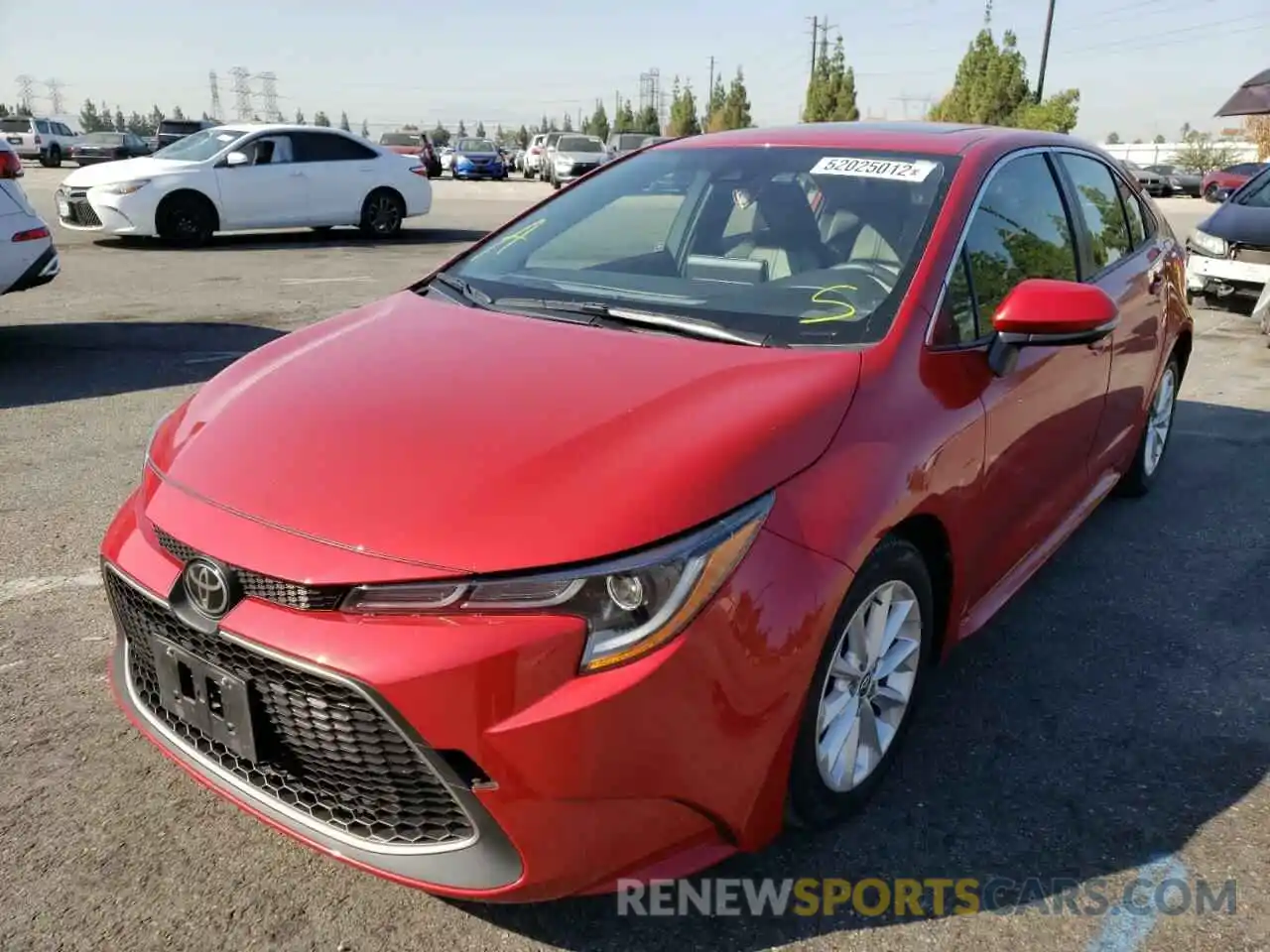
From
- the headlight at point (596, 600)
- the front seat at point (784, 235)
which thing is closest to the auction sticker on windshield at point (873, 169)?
the front seat at point (784, 235)

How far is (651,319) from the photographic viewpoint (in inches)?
108

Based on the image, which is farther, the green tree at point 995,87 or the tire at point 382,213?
the green tree at point 995,87

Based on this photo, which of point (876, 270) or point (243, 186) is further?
point (243, 186)

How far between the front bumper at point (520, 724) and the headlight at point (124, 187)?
12.4m

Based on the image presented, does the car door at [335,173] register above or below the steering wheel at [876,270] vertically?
below

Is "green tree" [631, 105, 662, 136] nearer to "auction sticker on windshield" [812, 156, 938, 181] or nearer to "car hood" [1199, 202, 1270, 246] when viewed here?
"car hood" [1199, 202, 1270, 246]

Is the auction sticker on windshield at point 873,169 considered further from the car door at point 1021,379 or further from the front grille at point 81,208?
the front grille at point 81,208

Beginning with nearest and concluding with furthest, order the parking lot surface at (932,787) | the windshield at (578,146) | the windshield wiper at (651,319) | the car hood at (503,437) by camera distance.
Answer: the car hood at (503,437) < the parking lot surface at (932,787) < the windshield wiper at (651,319) < the windshield at (578,146)

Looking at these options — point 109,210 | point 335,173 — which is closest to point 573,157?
point 335,173

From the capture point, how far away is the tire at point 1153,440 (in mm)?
4613

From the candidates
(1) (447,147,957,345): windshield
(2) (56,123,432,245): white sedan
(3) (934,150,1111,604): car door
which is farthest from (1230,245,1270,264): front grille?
(2) (56,123,432,245): white sedan

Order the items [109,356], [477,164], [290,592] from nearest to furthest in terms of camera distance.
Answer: [290,592] < [109,356] < [477,164]

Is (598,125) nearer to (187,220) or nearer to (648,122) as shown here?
(648,122)

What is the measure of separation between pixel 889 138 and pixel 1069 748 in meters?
1.89
